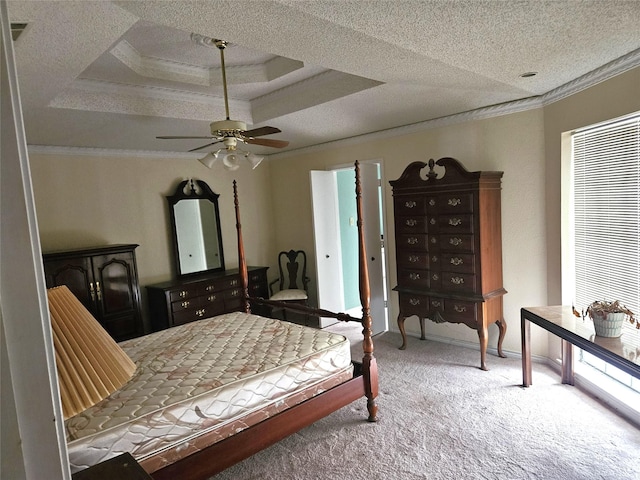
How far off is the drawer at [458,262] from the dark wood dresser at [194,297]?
2493 mm

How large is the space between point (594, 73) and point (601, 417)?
88.5 inches

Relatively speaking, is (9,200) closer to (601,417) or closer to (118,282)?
(601,417)

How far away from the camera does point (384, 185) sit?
4.49 meters

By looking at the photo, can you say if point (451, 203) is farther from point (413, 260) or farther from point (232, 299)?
point (232, 299)

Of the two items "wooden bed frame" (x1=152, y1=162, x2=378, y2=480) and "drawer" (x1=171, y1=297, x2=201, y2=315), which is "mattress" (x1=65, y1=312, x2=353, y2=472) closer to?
"wooden bed frame" (x1=152, y1=162, x2=378, y2=480)

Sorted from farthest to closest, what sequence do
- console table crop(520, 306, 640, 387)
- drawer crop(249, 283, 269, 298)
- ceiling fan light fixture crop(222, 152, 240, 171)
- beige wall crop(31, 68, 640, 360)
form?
1. drawer crop(249, 283, 269, 298)
2. beige wall crop(31, 68, 640, 360)
3. ceiling fan light fixture crop(222, 152, 240, 171)
4. console table crop(520, 306, 640, 387)

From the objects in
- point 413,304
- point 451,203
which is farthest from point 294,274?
point 451,203

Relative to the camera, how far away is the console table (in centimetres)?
204

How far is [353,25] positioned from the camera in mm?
1775

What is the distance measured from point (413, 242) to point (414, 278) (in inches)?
13.7

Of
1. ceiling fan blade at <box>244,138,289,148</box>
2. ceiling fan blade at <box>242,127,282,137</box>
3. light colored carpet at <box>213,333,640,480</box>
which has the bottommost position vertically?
light colored carpet at <box>213,333,640,480</box>

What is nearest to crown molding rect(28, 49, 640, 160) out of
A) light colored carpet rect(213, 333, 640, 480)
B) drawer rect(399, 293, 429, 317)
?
drawer rect(399, 293, 429, 317)

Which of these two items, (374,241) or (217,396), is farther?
(374,241)

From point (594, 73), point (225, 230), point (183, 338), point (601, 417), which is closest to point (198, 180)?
point (225, 230)
